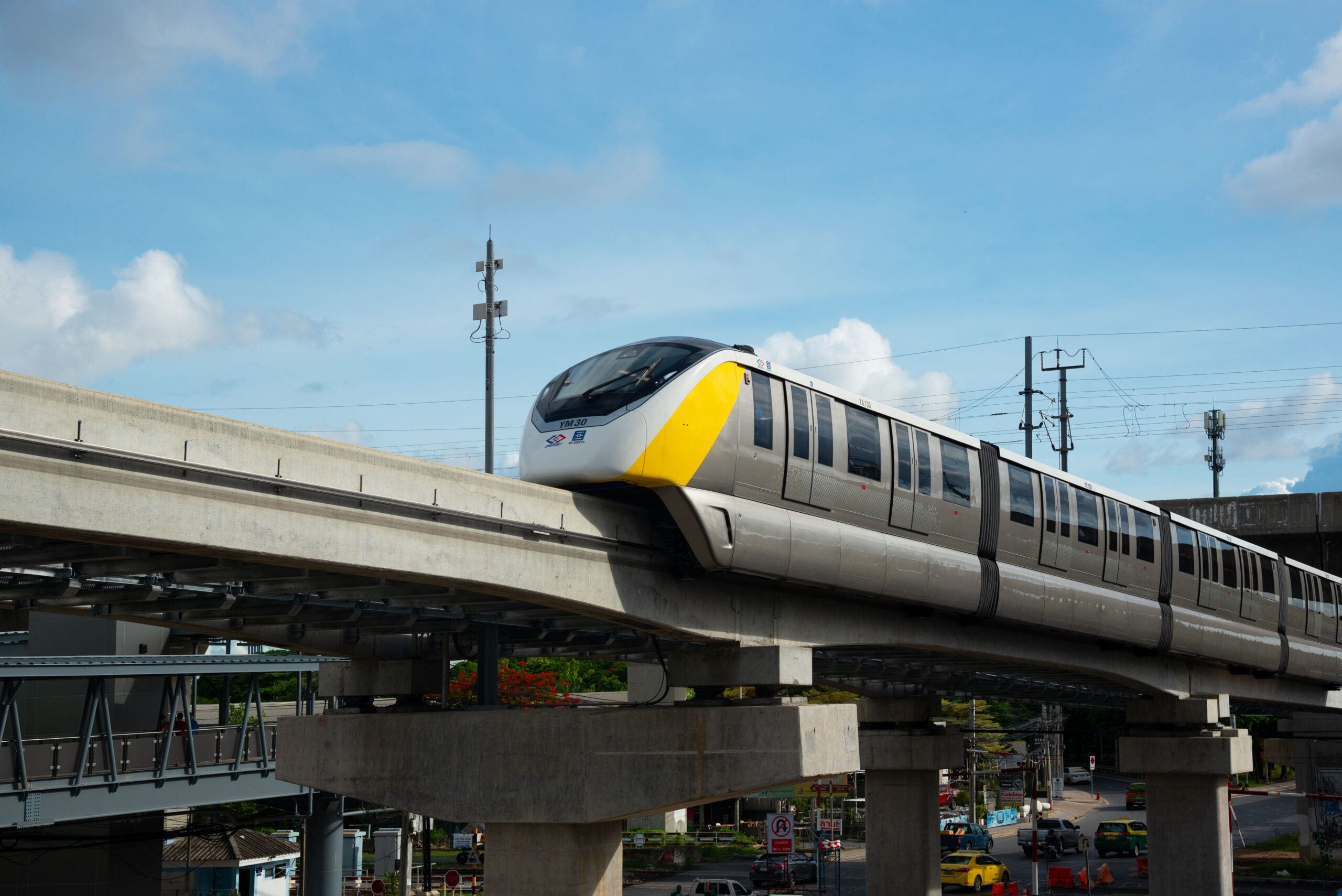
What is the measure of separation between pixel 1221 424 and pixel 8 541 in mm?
100457

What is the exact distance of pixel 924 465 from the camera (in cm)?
2172

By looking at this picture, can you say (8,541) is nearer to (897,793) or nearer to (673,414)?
(673,414)

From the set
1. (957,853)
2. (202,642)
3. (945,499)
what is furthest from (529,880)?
(957,853)

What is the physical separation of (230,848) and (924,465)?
22912 mm

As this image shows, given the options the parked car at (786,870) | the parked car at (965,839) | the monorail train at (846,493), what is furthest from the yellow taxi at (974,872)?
the monorail train at (846,493)

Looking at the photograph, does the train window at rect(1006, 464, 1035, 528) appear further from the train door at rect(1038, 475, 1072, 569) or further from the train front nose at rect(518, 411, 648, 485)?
the train front nose at rect(518, 411, 648, 485)

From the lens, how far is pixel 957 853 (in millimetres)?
46562

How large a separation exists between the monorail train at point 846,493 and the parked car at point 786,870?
19.7 metres

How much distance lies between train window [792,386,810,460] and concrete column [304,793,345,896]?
59.2 feet

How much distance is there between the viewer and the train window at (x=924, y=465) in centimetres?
2152

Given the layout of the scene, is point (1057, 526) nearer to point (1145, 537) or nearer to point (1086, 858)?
point (1145, 537)

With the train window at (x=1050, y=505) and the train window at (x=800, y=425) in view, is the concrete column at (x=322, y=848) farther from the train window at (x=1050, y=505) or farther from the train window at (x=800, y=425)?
the train window at (x=800, y=425)

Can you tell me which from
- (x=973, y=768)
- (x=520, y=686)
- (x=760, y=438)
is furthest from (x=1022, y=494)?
(x=973, y=768)

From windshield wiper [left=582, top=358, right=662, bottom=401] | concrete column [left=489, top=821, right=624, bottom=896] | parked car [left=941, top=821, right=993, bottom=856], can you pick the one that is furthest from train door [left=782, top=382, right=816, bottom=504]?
parked car [left=941, top=821, right=993, bottom=856]
